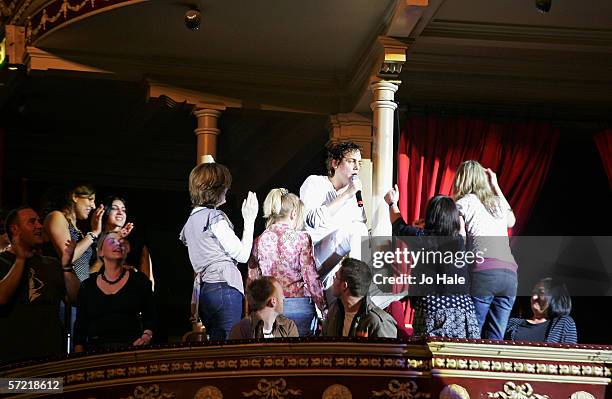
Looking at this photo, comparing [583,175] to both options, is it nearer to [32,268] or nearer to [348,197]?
[348,197]

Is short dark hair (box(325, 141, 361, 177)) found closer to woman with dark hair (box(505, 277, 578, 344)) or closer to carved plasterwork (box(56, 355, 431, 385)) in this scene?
woman with dark hair (box(505, 277, 578, 344))

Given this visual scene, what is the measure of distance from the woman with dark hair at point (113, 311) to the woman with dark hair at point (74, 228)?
0.71 metres

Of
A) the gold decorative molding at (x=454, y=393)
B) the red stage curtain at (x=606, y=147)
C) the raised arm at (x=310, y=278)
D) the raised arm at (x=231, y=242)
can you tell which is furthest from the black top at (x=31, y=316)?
the red stage curtain at (x=606, y=147)

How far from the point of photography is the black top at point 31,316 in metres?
9.04

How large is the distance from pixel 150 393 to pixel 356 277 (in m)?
1.31

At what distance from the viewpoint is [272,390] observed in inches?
316

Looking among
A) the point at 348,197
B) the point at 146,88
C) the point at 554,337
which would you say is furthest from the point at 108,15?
the point at 554,337

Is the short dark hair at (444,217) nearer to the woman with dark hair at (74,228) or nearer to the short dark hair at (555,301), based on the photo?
the short dark hair at (555,301)

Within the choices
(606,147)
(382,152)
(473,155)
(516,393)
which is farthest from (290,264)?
(606,147)

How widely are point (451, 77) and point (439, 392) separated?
466cm

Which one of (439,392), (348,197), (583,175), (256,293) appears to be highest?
(583,175)

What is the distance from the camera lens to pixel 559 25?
11.2 metres

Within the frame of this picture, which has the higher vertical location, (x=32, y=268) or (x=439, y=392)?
(x=32, y=268)

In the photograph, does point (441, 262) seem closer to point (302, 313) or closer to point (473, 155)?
point (302, 313)
